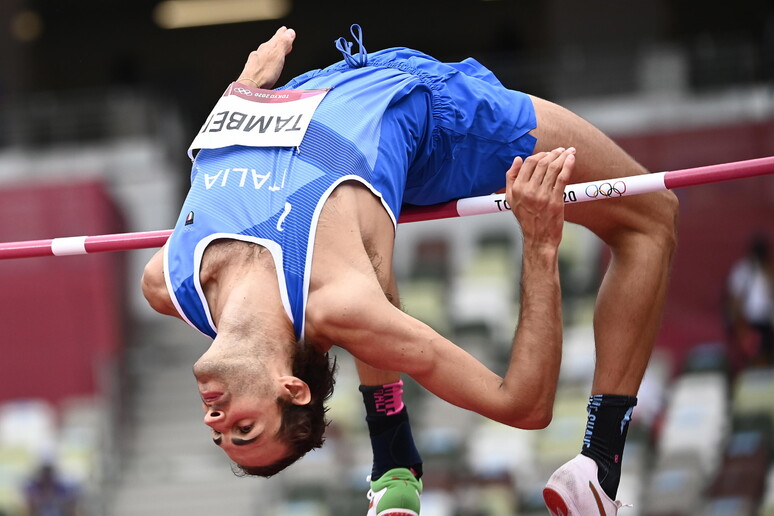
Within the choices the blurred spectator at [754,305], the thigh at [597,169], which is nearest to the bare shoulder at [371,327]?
the thigh at [597,169]

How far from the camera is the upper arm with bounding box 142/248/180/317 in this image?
11.3 feet

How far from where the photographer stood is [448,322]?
384 inches

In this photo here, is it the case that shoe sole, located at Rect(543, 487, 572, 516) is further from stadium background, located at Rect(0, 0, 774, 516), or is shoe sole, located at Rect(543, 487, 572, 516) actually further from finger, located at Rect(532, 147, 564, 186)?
stadium background, located at Rect(0, 0, 774, 516)

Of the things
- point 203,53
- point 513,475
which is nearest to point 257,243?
point 513,475

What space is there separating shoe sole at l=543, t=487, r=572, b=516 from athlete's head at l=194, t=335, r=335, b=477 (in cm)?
76

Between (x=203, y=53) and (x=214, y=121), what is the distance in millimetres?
11967

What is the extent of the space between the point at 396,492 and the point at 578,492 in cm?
65

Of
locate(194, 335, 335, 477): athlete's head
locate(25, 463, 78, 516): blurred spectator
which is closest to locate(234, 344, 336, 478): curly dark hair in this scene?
locate(194, 335, 335, 477): athlete's head

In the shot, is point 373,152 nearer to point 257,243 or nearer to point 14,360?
point 257,243

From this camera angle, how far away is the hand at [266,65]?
3.80 metres

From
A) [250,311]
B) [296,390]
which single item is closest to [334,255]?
[250,311]

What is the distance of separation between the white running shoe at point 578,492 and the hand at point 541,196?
2.50 ft

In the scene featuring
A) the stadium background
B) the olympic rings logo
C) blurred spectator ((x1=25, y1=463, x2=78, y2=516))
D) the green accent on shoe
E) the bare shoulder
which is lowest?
blurred spectator ((x1=25, y1=463, x2=78, y2=516))

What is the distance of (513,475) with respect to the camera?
8711 mm
